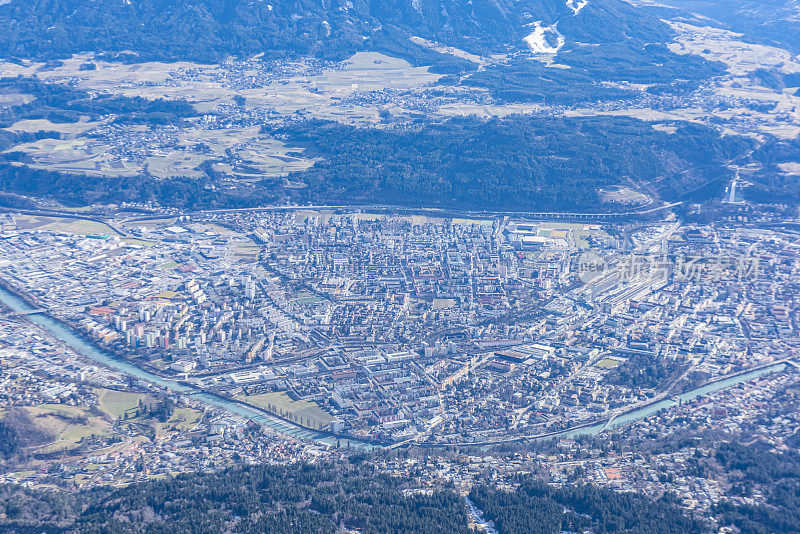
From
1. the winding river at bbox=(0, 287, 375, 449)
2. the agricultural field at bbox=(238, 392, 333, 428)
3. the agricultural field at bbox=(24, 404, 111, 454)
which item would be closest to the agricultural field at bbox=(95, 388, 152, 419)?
the agricultural field at bbox=(24, 404, 111, 454)

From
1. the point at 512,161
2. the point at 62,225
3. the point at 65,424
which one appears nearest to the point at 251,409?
the point at 65,424

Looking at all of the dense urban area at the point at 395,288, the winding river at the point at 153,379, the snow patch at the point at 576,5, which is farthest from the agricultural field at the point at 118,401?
the snow patch at the point at 576,5

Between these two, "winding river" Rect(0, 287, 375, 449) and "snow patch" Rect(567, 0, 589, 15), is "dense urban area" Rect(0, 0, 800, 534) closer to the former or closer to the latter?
"winding river" Rect(0, 287, 375, 449)

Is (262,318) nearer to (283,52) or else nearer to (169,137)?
(169,137)

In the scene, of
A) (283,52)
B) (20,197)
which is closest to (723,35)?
(283,52)

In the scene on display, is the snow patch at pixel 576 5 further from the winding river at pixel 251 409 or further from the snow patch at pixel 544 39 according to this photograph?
the winding river at pixel 251 409

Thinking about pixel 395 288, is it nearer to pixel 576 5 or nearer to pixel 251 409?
pixel 251 409
